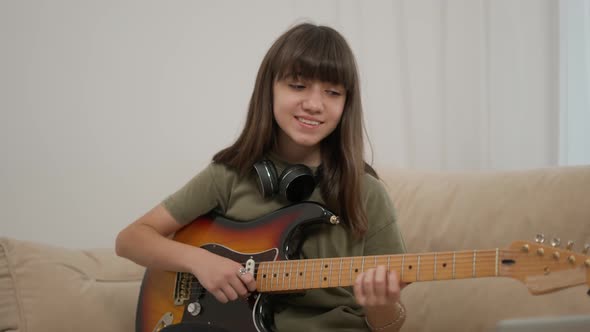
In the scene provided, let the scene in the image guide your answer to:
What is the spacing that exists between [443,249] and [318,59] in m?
0.63

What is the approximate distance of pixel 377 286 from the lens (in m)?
1.14

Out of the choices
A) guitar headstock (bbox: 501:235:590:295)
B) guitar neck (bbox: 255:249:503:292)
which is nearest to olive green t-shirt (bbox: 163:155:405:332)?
guitar neck (bbox: 255:249:503:292)

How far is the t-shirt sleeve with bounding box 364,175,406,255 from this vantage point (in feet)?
4.68

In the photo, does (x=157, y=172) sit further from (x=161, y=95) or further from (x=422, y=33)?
(x=422, y=33)

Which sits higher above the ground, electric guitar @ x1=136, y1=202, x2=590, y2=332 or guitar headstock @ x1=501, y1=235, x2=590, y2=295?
guitar headstock @ x1=501, y1=235, x2=590, y2=295

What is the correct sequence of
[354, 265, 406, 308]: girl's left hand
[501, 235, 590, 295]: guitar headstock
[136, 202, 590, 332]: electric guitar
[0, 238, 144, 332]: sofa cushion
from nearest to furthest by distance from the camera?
[501, 235, 590, 295]: guitar headstock, [136, 202, 590, 332]: electric guitar, [354, 265, 406, 308]: girl's left hand, [0, 238, 144, 332]: sofa cushion

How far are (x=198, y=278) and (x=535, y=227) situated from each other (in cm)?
82

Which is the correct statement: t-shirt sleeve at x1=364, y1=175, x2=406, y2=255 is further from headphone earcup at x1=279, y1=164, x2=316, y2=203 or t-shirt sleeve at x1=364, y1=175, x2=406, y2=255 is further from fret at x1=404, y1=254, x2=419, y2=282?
fret at x1=404, y1=254, x2=419, y2=282

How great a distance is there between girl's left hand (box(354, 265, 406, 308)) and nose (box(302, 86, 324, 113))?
1.33 feet

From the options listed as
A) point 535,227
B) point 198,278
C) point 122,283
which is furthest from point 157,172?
point 535,227

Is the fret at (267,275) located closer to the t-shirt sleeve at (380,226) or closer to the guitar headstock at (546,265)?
the t-shirt sleeve at (380,226)

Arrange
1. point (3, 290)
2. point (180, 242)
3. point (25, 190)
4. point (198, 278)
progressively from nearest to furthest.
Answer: point (198, 278), point (180, 242), point (3, 290), point (25, 190)

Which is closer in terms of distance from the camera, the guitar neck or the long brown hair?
the guitar neck

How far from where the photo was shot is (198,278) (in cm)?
134
